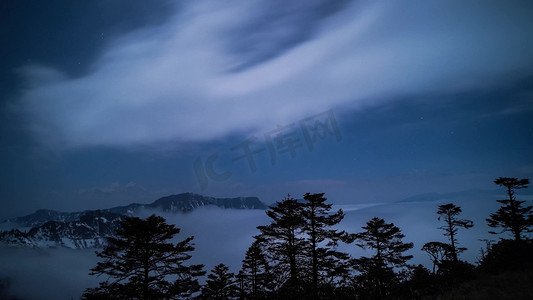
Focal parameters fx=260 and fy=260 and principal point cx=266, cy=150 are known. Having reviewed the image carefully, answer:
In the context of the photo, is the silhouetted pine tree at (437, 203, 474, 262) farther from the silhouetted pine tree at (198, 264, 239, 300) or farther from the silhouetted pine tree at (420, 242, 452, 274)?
the silhouetted pine tree at (198, 264, 239, 300)

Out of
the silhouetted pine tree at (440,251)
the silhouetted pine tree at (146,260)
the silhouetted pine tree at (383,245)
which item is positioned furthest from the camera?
the silhouetted pine tree at (440,251)

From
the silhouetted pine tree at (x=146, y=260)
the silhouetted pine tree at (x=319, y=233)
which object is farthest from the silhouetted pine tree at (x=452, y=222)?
the silhouetted pine tree at (x=146, y=260)

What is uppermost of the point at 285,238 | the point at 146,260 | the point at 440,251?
the point at 285,238

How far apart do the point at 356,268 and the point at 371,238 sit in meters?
5.22

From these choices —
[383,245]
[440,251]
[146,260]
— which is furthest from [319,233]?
[440,251]

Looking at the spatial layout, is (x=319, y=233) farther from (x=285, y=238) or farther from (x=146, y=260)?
(x=146, y=260)

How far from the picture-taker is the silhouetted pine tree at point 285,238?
24.5 m

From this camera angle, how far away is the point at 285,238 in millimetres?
25094

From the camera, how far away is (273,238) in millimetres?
25609

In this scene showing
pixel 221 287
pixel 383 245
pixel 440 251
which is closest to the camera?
pixel 383 245

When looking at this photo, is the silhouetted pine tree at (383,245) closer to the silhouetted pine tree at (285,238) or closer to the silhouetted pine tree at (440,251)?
the silhouetted pine tree at (440,251)

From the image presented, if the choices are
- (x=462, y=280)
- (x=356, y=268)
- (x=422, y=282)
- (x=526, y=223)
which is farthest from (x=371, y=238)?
(x=526, y=223)

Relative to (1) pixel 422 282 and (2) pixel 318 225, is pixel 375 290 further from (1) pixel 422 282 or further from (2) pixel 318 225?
(2) pixel 318 225

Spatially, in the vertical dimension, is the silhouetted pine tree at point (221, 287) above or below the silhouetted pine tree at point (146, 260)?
below
